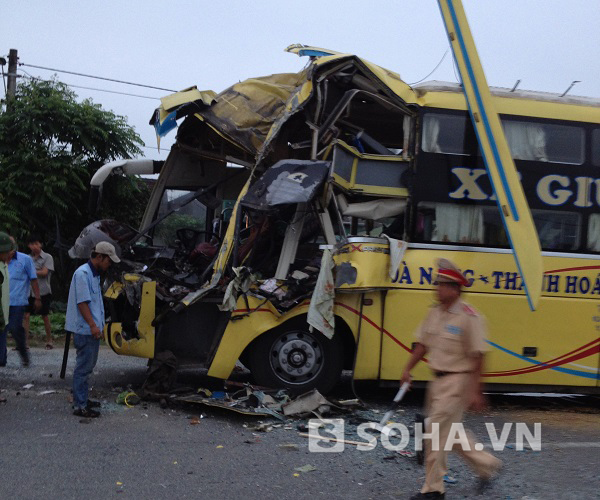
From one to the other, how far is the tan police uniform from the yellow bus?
2.38 m

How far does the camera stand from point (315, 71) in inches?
289

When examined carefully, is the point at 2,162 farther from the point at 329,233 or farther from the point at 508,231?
the point at 508,231

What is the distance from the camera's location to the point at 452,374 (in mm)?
4773

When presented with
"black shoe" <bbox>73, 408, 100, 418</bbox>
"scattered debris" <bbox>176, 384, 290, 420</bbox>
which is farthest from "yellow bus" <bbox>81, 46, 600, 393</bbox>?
"black shoe" <bbox>73, 408, 100, 418</bbox>

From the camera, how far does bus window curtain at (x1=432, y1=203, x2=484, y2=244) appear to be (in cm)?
754

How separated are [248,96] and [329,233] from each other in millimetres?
1988

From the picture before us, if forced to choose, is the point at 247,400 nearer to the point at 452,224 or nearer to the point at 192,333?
the point at 192,333

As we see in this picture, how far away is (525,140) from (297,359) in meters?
3.24

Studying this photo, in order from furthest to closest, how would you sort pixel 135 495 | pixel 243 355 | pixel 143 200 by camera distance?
pixel 143 200
pixel 243 355
pixel 135 495

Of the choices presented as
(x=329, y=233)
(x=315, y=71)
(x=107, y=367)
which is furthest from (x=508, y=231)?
(x=107, y=367)

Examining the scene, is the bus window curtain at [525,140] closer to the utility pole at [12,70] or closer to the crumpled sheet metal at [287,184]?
the crumpled sheet metal at [287,184]

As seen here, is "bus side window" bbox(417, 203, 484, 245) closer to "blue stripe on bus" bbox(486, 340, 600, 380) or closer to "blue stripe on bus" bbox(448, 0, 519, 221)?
"blue stripe on bus" bbox(448, 0, 519, 221)

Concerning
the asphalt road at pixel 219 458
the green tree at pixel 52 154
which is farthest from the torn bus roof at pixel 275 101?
the green tree at pixel 52 154

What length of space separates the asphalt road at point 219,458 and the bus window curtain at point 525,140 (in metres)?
2.67
